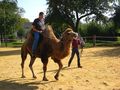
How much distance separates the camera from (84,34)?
52719 millimetres

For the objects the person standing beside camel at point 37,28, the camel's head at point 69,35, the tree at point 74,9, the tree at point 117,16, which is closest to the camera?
the camel's head at point 69,35

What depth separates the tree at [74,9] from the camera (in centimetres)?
3781

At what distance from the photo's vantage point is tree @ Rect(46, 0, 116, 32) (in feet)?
124

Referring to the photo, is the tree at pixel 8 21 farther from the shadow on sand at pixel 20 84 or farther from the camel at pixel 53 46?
the camel at pixel 53 46

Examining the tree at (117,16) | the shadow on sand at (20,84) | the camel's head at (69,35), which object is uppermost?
the tree at (117,16)

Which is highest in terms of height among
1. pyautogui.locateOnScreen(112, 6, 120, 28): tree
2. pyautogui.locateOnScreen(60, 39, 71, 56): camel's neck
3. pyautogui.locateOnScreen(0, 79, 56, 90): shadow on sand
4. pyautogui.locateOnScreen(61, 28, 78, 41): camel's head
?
pyautogui.locateOnScreen(112, 6, 120, 28): tree

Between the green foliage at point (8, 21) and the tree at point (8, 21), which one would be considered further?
the green foliage at point (8, 21)

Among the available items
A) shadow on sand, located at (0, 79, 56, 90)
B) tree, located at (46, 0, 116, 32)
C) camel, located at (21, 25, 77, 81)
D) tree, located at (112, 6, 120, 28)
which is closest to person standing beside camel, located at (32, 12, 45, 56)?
camel, located at (21, 25, 77, 81)

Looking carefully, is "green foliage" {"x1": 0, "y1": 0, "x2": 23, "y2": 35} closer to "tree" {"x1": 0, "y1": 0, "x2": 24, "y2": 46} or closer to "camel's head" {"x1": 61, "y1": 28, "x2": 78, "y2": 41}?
"tree" {"x1": 0, "y1": 0, "x2": 24, "y2": 46}

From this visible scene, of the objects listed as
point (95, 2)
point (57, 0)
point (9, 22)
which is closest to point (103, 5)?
point (95, 2)

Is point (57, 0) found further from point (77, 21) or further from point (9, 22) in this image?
point (9, 22)

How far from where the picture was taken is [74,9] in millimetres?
38188

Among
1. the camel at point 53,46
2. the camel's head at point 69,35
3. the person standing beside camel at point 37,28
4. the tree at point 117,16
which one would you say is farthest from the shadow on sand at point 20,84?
the tree at point 117,16

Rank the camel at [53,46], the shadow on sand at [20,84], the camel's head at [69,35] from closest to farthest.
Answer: the shadow on sand at [20,84] < the camel's head at [69,35] < the camel at [53,46]
